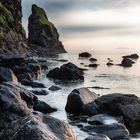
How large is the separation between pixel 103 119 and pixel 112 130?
393 centimetres

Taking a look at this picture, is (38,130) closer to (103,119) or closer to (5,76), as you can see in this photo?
(103,119)

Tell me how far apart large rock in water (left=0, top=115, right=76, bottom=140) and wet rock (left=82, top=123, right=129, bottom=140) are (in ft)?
25.0

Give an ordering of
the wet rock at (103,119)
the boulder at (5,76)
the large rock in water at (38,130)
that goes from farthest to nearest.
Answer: the boulder at (5,76) → the wet rock at (103,119) → the large rock in water at (38,130)

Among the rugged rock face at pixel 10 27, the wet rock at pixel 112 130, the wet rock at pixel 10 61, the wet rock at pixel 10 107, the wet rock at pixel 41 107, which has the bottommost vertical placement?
the wet rock at pixel 112 130

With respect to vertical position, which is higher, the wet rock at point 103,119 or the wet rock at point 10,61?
the wet rock at point 10,61

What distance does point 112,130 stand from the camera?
22672 millimetres

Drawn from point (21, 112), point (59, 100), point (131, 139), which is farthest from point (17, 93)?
point (59, 100)

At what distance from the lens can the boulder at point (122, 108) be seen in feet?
88.5

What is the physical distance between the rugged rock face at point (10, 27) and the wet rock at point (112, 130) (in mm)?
62334

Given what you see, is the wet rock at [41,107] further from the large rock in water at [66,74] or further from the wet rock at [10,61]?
the large rock in water at [66,74]

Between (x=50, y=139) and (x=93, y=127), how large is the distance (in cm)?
1088

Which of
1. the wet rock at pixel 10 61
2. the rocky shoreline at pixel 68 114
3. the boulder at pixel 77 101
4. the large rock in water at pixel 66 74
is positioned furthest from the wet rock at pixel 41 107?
the large rock in water at pixel 66 74

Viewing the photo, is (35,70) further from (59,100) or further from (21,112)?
(21,112)

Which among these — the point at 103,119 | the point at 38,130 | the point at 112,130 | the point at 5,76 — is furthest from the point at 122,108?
the point at 38,130
